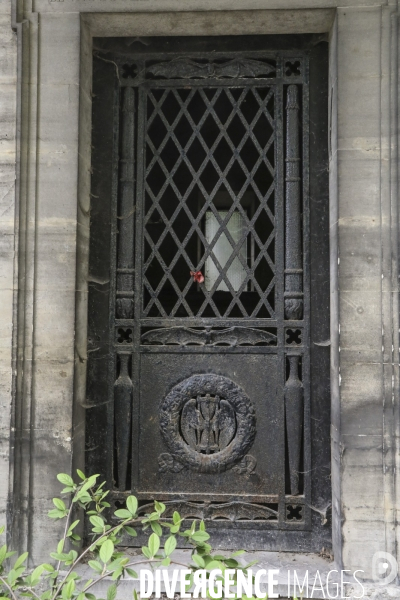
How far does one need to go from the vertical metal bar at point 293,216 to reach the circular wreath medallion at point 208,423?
1004 millimetres

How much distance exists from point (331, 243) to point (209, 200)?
128 cm

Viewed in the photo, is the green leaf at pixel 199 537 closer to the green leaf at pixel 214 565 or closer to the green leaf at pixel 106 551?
the green leaf at pixel 214 565

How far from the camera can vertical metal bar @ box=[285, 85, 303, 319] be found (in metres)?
5.20

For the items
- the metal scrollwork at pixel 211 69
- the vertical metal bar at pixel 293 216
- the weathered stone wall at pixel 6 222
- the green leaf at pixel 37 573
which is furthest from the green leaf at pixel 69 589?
the metal scrollwork at pixel 211 69

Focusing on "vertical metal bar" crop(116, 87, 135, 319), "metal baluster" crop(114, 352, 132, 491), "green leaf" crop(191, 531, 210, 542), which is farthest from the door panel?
"green leaf" crop(191, 531, 210, 542)

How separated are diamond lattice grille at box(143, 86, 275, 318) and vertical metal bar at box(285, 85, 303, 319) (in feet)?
0.54

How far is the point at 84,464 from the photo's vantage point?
5.18 m

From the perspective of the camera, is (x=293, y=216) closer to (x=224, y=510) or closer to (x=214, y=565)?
(x=224, y=510)

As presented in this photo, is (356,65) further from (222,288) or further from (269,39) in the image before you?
(222,288)

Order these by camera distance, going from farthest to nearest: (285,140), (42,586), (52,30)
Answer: (285,140) → (52,30) → (42,586)

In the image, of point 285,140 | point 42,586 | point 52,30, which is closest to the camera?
point 42,586

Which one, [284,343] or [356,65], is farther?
[284,343]

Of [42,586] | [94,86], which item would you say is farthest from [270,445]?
[94,86]

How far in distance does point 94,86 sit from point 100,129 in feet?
1.50
